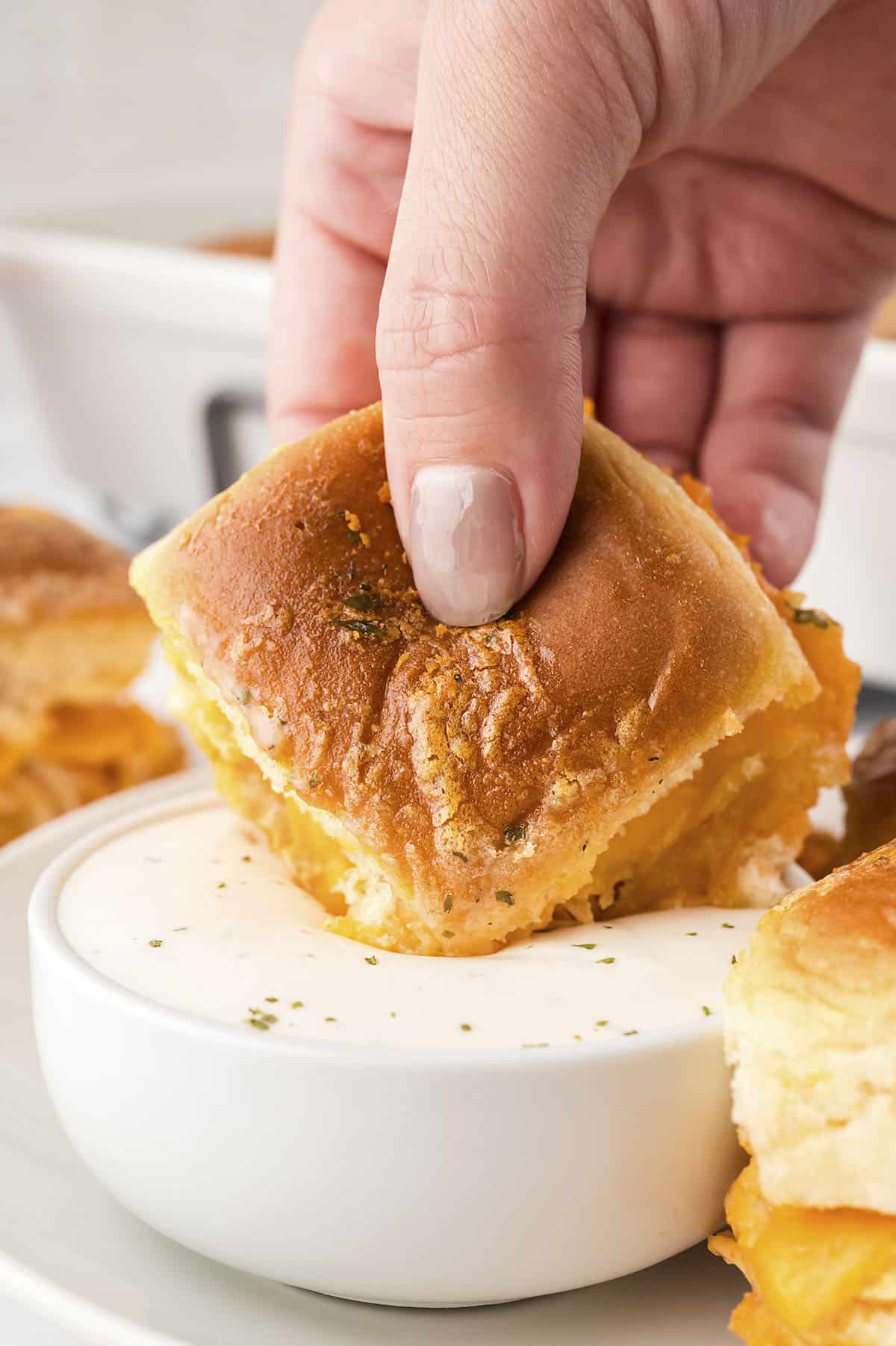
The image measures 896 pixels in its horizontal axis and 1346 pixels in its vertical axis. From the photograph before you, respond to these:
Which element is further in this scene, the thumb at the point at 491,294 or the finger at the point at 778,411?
the finger at the point at 778,411

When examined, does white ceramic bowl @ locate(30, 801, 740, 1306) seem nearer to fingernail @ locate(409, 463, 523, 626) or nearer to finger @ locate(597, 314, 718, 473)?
fingernail @ locate(409, 463, 523, 626)

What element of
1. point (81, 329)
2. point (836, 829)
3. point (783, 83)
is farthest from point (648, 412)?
point (81, 329)

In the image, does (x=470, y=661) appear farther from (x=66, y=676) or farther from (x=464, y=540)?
(x=66, y=676)

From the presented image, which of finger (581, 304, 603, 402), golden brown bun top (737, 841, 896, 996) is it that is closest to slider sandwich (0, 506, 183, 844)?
finger (581, 304, 603, 402)

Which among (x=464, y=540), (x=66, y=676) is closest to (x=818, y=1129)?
(x=464, y=540)

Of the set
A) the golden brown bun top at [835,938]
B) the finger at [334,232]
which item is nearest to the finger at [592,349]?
the finger at [334,232]

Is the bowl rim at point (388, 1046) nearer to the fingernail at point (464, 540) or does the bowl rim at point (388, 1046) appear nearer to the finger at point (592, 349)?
the fingernail at point (464, 540)
